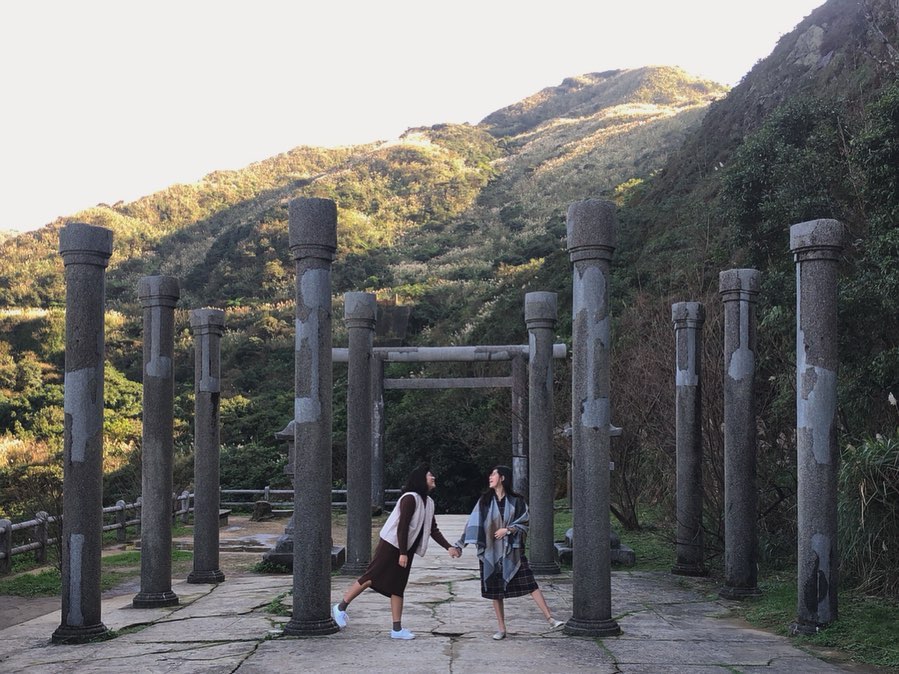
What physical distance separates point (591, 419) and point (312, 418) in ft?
7.70

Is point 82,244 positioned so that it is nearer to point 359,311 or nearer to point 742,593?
point 359,311

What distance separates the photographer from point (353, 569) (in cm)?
1173

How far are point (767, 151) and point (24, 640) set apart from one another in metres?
16.4

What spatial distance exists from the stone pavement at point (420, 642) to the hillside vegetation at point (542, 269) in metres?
2.46

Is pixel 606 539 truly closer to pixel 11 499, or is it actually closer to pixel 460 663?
pixel 460 663

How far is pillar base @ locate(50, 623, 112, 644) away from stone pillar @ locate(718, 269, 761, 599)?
20.7ft

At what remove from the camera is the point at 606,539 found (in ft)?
25.2

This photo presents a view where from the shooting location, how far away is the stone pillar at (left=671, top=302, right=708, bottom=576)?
11.3 m

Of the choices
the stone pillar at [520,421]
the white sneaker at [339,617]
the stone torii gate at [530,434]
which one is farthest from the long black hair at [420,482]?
the stone pillar at [520,421]

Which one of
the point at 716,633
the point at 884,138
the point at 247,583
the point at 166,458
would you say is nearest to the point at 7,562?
the point at 247,583

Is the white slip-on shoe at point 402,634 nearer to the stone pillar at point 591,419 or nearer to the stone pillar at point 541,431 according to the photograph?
the stone pillar at point 591,419

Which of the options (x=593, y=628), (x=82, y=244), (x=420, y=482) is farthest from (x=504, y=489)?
(x=82, y=244)

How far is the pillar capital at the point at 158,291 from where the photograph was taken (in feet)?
31.2

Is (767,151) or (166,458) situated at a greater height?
(767,151)
